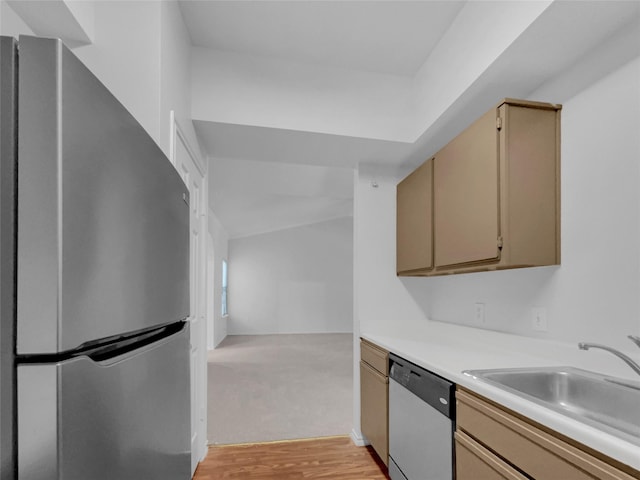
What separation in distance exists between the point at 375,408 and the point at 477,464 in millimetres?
1116

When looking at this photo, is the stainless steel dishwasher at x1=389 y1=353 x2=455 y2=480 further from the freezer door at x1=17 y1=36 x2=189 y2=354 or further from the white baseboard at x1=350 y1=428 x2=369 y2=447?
the freezer door at x1=17 y1=36 x2=189 y2=354

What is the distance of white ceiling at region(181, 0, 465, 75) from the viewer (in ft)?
5.89

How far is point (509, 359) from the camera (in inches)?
63.7

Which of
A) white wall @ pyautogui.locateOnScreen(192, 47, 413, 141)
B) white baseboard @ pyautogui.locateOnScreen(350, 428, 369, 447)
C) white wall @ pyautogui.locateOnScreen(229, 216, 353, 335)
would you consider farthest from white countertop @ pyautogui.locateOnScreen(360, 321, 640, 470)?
white wall @ pyautogui.locateOnScreen(229, 216, 353, 335)

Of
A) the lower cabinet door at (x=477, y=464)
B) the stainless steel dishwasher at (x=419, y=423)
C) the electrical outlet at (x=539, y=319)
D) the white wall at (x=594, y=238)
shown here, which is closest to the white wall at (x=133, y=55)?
the stainless steel dishwasher at (x=419, y=423)

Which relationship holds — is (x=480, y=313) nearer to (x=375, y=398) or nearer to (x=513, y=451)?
(x=375, y=398)

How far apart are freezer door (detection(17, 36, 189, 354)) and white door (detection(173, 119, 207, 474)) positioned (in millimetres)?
1464

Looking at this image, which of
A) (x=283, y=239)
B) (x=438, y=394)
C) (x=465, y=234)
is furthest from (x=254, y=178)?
(x=283, y=239)

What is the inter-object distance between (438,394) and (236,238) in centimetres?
790

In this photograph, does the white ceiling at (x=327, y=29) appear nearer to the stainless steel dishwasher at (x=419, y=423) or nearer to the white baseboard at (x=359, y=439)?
the stainless steel dishwasher at (x=419, y=423)

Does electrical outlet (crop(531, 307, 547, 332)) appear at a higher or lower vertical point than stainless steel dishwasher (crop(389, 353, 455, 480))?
higher

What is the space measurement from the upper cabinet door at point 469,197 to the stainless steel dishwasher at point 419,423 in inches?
25.1

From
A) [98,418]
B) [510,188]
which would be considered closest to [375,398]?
[510,188]

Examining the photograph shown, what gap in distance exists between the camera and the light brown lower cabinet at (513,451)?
0.81 metres
